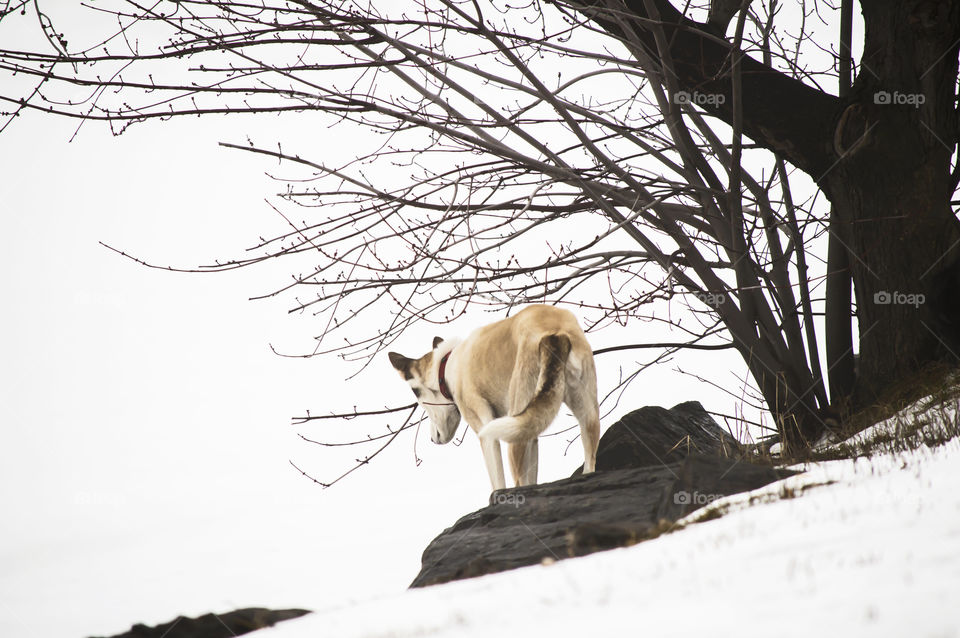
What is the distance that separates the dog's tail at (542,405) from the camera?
225 inches

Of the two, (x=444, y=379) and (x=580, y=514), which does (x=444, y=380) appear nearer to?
(x=444, y=379)

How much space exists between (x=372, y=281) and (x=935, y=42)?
541 cm

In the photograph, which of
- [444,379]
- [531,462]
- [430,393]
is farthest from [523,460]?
[430,393]

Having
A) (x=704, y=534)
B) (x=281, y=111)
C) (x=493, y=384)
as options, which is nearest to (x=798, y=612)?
(x=704, y=534)

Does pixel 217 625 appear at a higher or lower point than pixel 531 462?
lower

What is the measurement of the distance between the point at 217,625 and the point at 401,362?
472cm

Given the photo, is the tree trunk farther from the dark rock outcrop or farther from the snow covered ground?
the snow covered ground

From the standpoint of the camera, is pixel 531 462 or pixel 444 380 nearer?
pixel 531 462

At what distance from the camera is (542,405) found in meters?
5.81

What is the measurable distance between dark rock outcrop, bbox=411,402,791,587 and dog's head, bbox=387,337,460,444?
2.56 meters

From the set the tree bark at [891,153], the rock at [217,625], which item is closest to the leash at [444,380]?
the tree bark at [891,153]

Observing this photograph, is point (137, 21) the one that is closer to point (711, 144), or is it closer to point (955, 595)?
point (711, 144)

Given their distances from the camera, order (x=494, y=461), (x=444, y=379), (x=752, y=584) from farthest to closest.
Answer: (x=444, y=379)
(x=494, y=461)
(x=752, y=584)

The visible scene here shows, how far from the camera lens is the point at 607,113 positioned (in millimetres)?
7918
